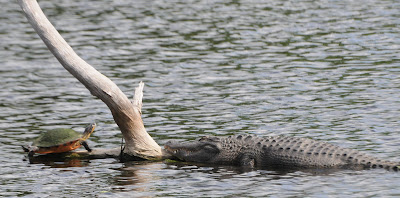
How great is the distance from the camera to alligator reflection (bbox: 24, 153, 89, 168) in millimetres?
13264

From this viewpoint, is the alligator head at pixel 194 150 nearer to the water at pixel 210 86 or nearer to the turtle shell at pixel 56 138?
the water at pixel 210 86

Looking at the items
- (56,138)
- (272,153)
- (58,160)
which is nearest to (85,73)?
(56,138)

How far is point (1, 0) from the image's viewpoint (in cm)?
3244

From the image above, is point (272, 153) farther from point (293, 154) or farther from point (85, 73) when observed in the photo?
point (85, 73)

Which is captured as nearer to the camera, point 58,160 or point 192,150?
point 192,150

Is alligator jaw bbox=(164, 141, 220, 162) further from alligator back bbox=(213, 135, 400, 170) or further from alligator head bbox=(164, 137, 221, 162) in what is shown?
alligator back bbox=(213, 135, 400, 170)

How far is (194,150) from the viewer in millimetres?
13227

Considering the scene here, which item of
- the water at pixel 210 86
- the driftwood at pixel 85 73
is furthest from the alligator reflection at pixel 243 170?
the driftwood at pixel 85 73

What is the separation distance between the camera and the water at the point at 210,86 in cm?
1185

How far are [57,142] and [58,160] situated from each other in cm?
48

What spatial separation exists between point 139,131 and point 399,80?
8141mm

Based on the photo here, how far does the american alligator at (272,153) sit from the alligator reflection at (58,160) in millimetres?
1582

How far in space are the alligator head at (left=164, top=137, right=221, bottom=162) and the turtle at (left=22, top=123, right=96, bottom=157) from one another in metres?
1.55

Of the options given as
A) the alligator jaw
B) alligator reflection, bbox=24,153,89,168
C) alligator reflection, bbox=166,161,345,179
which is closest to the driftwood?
the alligator jaw
